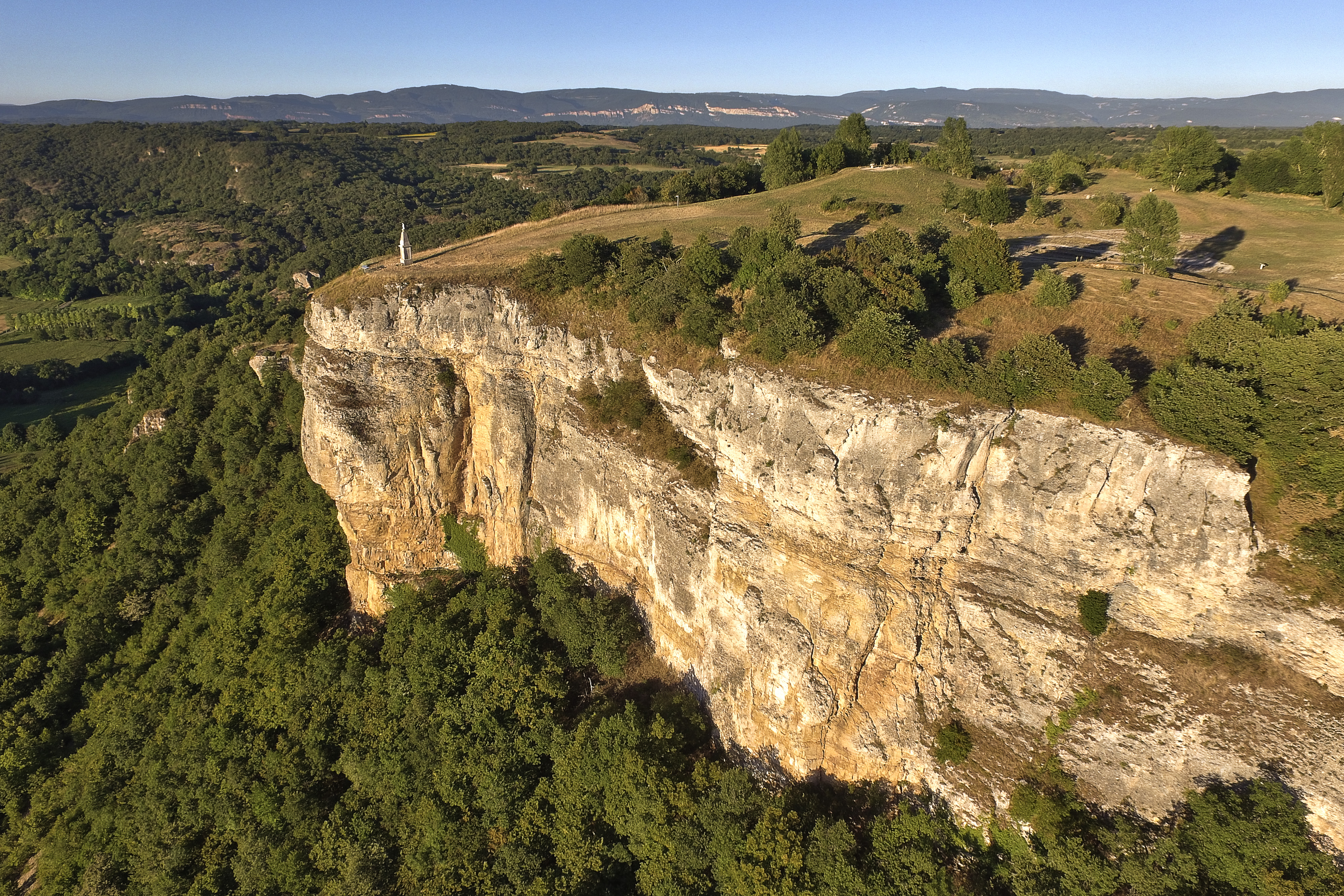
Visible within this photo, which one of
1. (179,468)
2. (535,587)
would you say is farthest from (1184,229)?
(179,468)

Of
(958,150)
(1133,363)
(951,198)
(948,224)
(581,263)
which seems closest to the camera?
(1133,363)

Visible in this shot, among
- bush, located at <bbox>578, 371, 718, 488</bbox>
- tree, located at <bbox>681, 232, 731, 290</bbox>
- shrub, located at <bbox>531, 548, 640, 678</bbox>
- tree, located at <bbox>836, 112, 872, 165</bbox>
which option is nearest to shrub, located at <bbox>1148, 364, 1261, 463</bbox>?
bush, located at <bbox>578, 371, 718, 488</bbox>

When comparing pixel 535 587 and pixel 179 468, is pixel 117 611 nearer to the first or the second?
pixel 179 468

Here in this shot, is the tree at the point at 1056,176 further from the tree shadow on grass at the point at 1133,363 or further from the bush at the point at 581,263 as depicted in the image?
the bush at the point at 581,263

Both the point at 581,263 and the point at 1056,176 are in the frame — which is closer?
the point at 581,263

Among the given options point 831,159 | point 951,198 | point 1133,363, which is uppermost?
point 831,159

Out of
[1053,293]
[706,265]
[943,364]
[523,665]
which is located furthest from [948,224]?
[523,665]

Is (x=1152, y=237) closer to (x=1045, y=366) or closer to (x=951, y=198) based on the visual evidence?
(x=951, y=198)
